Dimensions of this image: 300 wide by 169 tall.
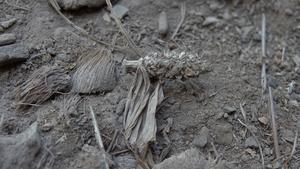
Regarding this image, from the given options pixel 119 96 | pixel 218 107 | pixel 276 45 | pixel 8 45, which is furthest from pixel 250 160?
pixel 8 45

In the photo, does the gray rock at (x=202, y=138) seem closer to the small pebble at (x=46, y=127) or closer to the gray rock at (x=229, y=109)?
the gray rock at (x=229, y=109)

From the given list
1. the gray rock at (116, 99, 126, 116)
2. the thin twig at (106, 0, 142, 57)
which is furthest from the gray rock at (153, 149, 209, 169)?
the thin twig at (106, 0, 142, 57)

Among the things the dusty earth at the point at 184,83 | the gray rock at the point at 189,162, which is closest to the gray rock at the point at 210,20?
the dusty earth at the point at 184,83

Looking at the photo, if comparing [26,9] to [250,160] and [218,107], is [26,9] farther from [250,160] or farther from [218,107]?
[250,160]

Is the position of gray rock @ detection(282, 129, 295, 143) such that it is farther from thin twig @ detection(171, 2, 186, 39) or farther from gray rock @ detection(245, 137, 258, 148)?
thin twig @ detection(171, 2, 186, 39)

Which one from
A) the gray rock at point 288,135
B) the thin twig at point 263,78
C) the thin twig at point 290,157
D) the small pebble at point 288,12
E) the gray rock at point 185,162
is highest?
the small pebble at point 288,12
